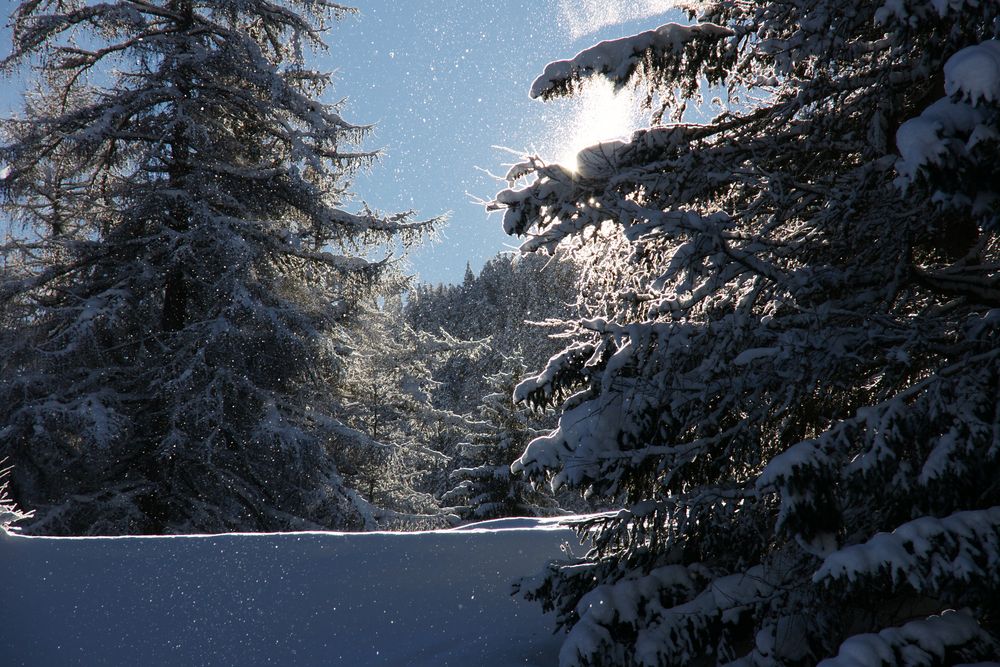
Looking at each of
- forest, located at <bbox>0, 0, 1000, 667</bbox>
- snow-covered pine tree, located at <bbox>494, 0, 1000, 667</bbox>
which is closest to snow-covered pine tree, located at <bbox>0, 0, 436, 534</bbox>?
forest, located at <bbox>0, 0, 1000, 667</bbox>

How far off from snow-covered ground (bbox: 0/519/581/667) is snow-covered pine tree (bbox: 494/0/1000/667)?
536 mm

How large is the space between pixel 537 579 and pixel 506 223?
214 centimetres

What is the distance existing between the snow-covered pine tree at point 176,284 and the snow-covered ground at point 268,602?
6097 millimetres

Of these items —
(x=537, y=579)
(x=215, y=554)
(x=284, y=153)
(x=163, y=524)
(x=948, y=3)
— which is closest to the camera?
(x=948, y=3)

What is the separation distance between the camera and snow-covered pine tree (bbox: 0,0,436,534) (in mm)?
10250

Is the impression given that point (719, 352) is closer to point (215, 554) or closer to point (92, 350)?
point (215, 554)

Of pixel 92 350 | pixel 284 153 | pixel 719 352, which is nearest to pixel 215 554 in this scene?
pixel 719 352

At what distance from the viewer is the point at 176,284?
1144 centimetres

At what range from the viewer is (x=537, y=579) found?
3.92m

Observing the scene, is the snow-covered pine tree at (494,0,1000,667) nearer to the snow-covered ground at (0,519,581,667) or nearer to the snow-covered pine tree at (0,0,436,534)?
the snow-covered ground at (0,519,581,667)

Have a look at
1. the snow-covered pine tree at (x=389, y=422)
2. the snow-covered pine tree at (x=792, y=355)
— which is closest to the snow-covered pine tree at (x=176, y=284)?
the snow-covered pine tree at (x=389, y=422)

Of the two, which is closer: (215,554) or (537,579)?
(537,579)

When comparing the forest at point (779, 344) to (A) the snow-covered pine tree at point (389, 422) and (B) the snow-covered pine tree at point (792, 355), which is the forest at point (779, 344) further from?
(A) the snow-covered pine tree at point (389, 422)

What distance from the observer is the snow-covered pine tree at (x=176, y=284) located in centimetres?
1025
